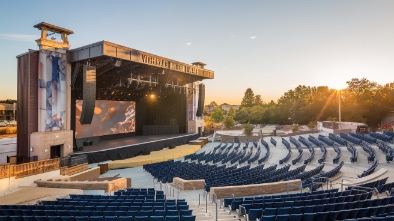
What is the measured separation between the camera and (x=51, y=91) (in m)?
22.4

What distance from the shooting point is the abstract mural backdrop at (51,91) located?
21719mm

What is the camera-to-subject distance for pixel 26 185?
608 inches

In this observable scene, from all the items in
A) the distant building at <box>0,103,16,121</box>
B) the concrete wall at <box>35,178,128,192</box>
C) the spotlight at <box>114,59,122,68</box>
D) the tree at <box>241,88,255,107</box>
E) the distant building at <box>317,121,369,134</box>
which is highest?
the tree at <box>241,88,255,107</box>

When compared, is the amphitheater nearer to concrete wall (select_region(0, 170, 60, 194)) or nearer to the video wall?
concrete wall (select_region(0, 170, 60, 194))

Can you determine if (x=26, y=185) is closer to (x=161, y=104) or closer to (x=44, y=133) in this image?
(x=44, y=133)

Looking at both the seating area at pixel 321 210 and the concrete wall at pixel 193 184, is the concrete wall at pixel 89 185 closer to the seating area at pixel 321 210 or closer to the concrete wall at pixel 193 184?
the concrete wall at pixel 193 184

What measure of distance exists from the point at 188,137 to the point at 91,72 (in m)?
21.8

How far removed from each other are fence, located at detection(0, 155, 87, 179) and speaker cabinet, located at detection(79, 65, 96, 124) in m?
3.42

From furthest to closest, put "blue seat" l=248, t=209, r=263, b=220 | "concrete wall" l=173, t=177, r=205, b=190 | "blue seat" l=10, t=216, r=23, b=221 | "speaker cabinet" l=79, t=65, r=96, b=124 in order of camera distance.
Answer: "speaker cabinet" l=79, t=65, r=96, b=124 < "concrete wall" l=173, t=177, r=205, b=190 < "blue seat" l=248, t=209, r=263, b=220 < "blue seat" l=10, t=216, r=23, b=221

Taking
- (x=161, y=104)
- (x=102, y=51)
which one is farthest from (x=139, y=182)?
(x=161, y=104)

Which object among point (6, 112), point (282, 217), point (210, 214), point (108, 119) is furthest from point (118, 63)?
point (6, 112)

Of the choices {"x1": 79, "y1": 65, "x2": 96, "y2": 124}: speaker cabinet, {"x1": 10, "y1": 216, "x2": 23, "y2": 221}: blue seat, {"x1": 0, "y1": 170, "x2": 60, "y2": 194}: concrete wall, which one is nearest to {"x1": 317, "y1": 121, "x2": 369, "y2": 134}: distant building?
{"x1": 79, "y1": 65, "x2": 96, "y2": 124}: speaker cabinet

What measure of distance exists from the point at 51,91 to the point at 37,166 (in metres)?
8.03

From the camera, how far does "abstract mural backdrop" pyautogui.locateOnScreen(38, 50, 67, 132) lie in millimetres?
21719
